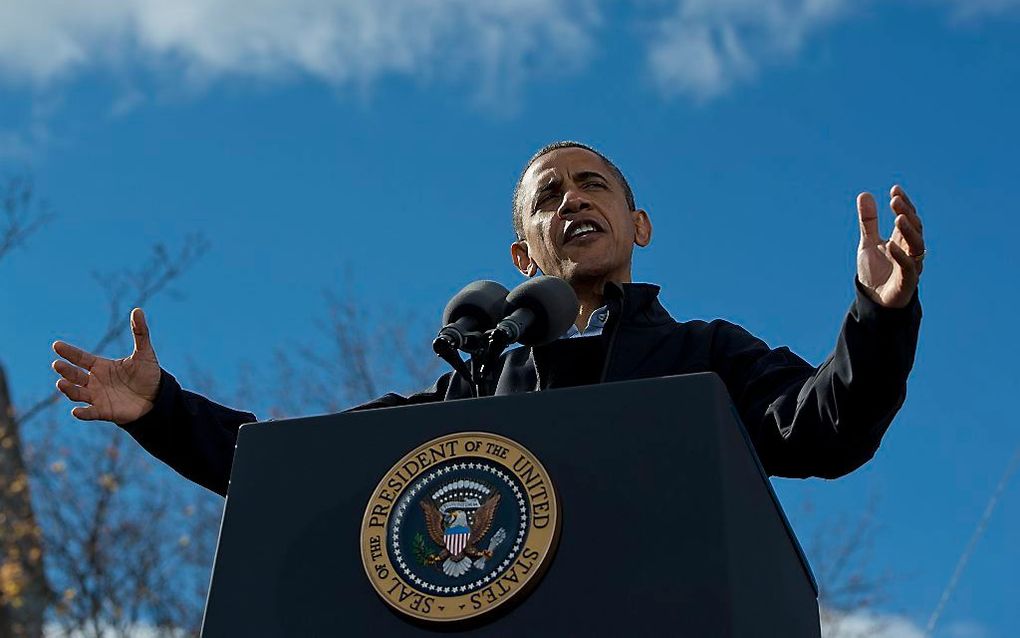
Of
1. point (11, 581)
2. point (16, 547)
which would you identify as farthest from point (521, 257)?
point (16, 547)

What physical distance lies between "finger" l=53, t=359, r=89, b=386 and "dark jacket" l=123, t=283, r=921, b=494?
0.51 ft

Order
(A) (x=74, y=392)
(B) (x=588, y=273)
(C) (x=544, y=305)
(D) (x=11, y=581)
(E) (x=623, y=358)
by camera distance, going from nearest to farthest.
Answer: (C) (x=544, y=305) < (E) (x=623, y=358) < (A) (x=74, y=392) < (B) (x=588, y=273) < (D) (x=11, y=581)

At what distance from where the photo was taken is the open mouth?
3430mm

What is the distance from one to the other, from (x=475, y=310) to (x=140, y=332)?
2.88 ft

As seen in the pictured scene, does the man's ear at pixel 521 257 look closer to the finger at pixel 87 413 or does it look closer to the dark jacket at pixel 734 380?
the dark jacket at pixel 734 380

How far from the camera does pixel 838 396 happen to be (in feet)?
8.13

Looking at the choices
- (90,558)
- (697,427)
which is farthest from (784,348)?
(90,558)

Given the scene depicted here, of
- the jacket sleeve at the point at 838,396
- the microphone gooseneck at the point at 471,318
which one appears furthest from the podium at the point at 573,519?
the microphone gooseneck at the point at 471,318

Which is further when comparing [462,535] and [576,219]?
[576,219]

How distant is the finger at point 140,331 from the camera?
3.12 metres

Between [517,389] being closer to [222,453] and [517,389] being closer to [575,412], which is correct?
[222,453]

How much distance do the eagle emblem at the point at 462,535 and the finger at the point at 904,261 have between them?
2.60 ft

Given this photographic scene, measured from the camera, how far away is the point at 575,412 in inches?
84.9

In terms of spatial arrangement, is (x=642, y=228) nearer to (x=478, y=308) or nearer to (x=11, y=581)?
(x=478, y=308)
